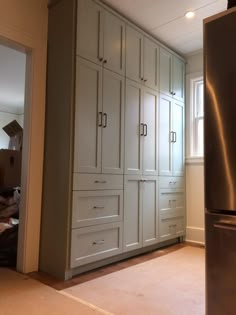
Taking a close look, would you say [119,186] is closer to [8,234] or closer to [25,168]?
[25,168]

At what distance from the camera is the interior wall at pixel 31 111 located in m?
2.41

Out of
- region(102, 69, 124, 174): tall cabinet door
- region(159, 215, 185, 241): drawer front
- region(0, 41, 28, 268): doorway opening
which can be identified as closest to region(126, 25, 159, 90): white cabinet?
region(102, 69, 124, 174): tall cabinet door

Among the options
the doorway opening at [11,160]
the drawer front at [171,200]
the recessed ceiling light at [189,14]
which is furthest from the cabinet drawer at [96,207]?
the recessed ceiling light at [189,14]

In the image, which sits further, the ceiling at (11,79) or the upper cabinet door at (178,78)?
the ceiling at (11,79)

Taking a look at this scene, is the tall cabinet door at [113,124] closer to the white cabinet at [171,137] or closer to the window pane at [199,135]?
the white cabinet at [171,137]

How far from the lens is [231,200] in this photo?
1.40 meters

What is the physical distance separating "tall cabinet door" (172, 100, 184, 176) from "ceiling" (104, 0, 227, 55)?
0.79m

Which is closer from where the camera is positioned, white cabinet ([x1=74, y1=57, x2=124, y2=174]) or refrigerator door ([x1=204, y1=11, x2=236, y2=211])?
refrigerator door ([x1=204, y1=11, x2=236, y2=211])

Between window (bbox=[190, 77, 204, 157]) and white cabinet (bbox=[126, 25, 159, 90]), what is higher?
white cabinet (bbox=[126, 25, 159, 90])

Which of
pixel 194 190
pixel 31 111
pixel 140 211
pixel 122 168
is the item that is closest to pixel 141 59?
pixel 122 168

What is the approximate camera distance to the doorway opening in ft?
8.48

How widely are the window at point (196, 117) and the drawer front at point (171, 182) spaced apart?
404 mm

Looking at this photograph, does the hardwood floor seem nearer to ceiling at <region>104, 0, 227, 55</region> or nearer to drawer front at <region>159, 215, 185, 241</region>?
drawer front at <region>159, 215, 185, 241</region>

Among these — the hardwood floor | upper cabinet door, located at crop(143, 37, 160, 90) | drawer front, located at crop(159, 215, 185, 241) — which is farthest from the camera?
drawer front, located at crop(159, 215, 185, 241)
